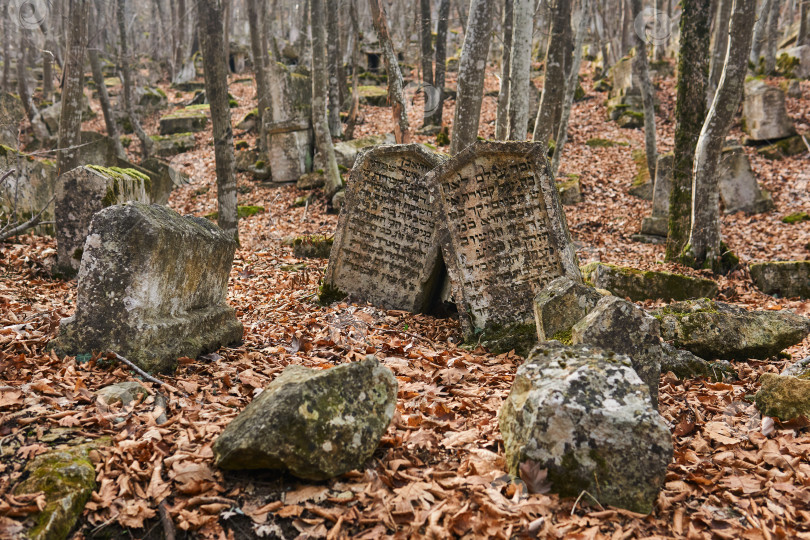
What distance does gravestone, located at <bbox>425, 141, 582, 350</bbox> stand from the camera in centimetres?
593

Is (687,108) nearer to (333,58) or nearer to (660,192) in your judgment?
(660,192)

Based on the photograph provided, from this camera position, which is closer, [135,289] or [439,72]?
[135,289]

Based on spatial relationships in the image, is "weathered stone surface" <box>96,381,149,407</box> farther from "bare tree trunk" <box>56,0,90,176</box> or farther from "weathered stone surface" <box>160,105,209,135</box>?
"weathered stone surface" <box>160,105,209,135</box>

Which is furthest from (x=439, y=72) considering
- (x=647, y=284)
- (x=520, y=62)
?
(x=647, y=284)

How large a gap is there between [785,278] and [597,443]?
7.16 meters

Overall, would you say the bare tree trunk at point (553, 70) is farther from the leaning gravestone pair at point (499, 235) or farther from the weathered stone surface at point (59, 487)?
the weathered stone surface at point (59, 487)

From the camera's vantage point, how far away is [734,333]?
526 cm

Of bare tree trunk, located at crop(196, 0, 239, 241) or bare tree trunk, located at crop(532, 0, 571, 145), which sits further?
bare tree trunk, located at crop(532, 0, 571, 145)

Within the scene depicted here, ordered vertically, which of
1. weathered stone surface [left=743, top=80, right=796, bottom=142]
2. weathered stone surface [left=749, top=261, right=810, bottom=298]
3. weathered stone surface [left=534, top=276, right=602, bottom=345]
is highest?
weathered stone surface [left=743, top=80, right=796, bottom=142]

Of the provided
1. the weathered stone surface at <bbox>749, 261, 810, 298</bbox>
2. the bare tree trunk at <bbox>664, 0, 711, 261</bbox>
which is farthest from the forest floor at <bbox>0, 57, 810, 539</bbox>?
the bare tree trunk at <bbox>664, 0, 711, 261</bbox>

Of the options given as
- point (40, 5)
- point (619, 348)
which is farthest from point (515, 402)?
point (40, 5)

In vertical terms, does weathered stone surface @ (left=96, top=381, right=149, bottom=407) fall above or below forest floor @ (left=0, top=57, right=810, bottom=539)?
above

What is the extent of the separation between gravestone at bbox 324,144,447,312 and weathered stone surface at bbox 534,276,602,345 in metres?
2.59

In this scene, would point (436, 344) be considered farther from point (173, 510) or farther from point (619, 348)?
point (173, 510)
